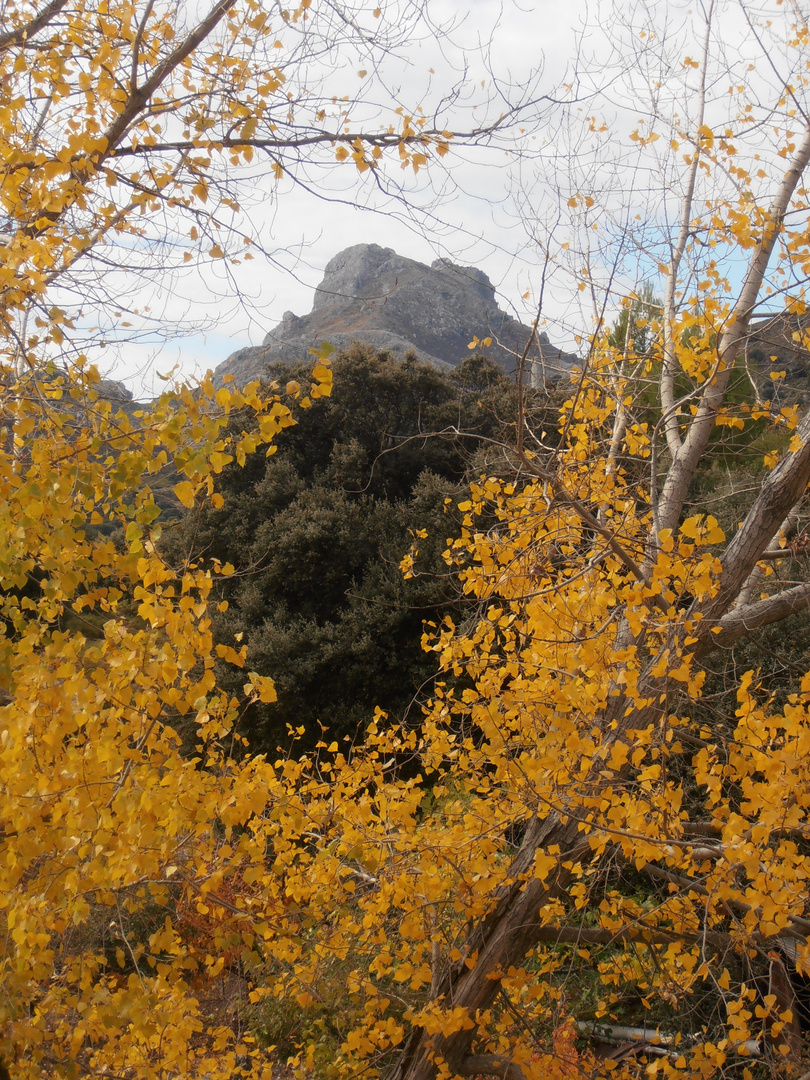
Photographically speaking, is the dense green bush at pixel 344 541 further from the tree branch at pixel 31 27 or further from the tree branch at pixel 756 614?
the tree branch at pixel 31 27

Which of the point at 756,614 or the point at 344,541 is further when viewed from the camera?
the point at 344,541

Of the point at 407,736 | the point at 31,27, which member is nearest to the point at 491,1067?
the point at 407,736

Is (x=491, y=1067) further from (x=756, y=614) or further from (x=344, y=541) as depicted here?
(x=344, y=541)

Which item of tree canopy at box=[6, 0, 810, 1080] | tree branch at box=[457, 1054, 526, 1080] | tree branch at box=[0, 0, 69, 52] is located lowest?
tree branch at box=[457, 1054, 526, 1080]

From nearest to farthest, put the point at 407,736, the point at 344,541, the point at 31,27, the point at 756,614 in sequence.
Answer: the point at 31,27 < the point at 756,614 < the point at 407,736 < the point at 344,541

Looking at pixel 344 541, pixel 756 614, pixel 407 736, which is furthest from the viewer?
pixel 344 541

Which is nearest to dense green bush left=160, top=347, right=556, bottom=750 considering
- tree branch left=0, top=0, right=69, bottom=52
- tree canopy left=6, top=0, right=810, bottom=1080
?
tree canopy left=6, top=0, right=810, bottom=1080

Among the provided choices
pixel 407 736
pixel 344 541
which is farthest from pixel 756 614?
pixel 344 541

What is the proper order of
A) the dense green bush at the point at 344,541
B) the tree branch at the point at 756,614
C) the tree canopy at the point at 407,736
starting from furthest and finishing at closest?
1. the dense green bush at the point at 344,541
2. the tree branch at the point at 756,614
3. the tree canopy at the point at 407,736

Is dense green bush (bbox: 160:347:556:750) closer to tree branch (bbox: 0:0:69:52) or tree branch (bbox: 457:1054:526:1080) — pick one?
tree branch (bbox: 457:1054:526:1080)

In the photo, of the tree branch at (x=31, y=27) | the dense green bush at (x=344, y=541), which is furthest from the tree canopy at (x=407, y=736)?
the dense green bush at (x=344, y=541)

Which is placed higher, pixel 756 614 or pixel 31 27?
pixel 31 27

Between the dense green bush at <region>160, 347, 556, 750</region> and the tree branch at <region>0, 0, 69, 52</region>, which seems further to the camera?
the dense green bush at <region>160, 347, 556, 750</region>

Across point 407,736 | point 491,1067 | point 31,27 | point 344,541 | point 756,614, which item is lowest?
point 491,1067
